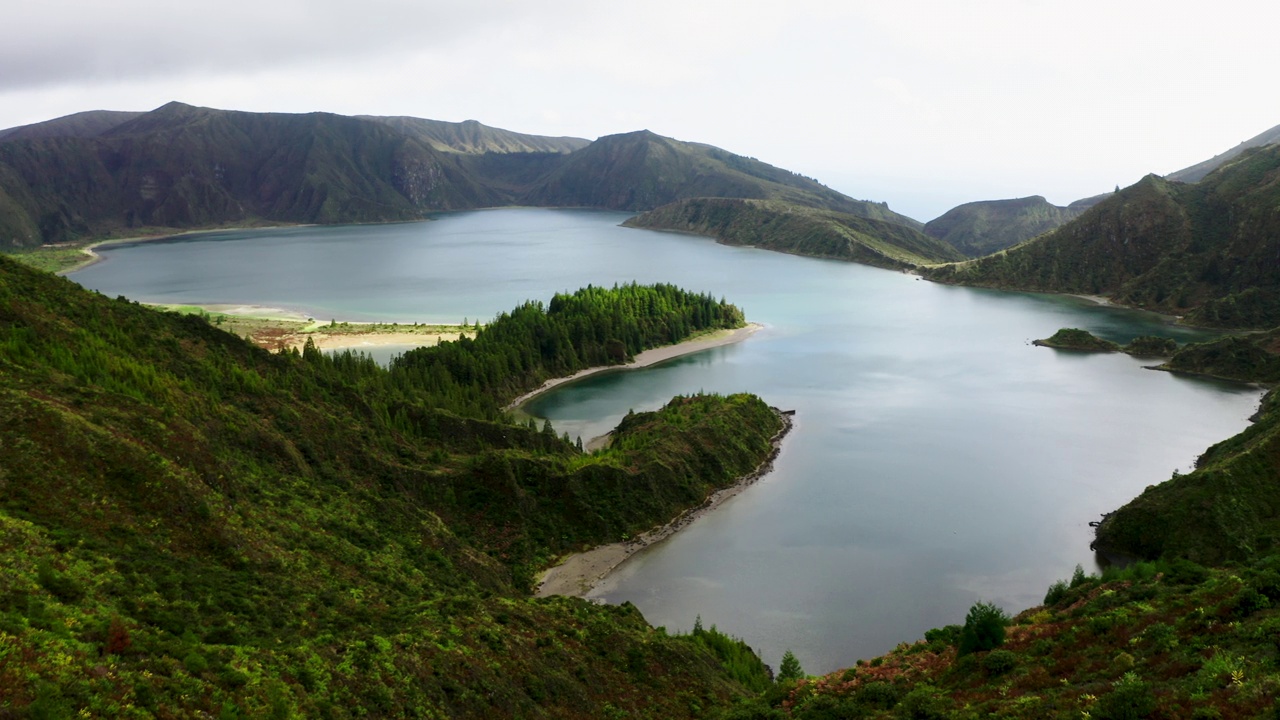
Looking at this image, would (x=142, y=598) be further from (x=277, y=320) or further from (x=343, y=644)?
(x=277, y=320)

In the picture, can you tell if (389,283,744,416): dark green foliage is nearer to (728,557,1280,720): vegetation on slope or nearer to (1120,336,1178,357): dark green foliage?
(728,557,1280,720): vegetation on slope

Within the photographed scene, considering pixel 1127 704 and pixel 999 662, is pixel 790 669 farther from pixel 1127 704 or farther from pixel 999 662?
pixel 1127 704

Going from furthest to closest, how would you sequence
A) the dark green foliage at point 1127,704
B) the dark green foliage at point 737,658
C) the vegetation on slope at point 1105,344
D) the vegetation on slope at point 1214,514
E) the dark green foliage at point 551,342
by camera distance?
the vegetation on slope at point 1105,344, the dark green foliage at point 551,342, the vegetation on slope at point 1214,514, the dark green foliage at point 737,658, the dark green foliage at point 1127,704

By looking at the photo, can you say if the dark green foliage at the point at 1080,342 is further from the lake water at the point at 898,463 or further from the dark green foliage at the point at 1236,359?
the dark green foliage at the point at 1236,359

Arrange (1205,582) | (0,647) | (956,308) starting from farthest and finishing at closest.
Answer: (956,308)
(1205,582)
(0,647)

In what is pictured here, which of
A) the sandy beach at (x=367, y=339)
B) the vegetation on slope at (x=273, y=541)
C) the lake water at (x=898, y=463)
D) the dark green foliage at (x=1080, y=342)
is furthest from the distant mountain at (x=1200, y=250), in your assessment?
the vegetation on slope at (x=273, y=541)

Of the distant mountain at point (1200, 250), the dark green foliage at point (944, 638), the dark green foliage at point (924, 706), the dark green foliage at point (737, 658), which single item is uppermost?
the distant mountain at point (1200, 250)

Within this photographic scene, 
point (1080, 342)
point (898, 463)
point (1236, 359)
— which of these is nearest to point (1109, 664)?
point (898, 463)

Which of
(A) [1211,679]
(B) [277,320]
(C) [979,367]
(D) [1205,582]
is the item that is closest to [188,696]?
(A) [1211,679]

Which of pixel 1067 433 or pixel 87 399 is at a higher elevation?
pixel 87 399
